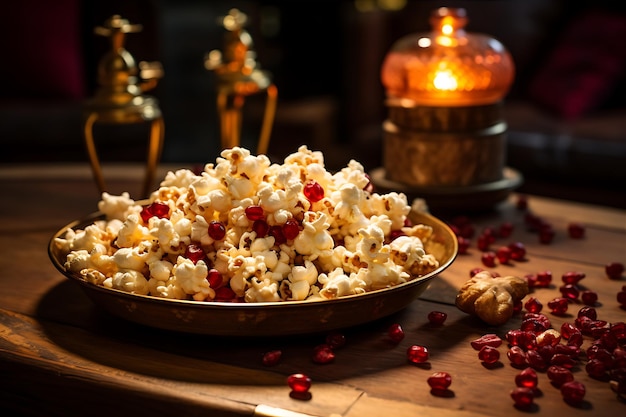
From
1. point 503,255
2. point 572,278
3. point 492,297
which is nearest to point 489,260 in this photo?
point 503,255

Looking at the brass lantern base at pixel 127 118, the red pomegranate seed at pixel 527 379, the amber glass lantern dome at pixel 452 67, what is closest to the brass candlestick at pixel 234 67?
the brass lantern base at pixel 127 118

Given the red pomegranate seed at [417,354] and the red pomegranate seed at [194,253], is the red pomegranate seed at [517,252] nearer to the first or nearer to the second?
the red pomegranate seed at [417,354]

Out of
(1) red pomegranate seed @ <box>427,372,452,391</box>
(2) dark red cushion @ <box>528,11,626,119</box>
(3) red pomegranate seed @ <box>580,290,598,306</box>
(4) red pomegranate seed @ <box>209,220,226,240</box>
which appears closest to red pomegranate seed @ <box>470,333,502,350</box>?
(1) red pomegranate seed @ <box>427,372,452,391</box>

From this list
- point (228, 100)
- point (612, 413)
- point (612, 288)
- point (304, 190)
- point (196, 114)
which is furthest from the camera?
point (196, 114)

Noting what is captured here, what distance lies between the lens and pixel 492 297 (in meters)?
0.99

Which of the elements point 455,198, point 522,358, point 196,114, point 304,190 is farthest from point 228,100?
point 196,114

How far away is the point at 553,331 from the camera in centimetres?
93

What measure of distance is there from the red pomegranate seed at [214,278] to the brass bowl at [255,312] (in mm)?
42

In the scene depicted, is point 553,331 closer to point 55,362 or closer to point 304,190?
point 304,190

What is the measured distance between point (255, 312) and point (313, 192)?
7.5 inches

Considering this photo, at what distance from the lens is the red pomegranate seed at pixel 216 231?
930 mm

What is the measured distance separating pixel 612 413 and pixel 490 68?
95 cm

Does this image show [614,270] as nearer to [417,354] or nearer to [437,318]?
[437,318]

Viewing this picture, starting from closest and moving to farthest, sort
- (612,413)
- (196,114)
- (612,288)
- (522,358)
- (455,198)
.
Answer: (612,413) → (522,358) → (612,288) → (455,198) → (196,114)
